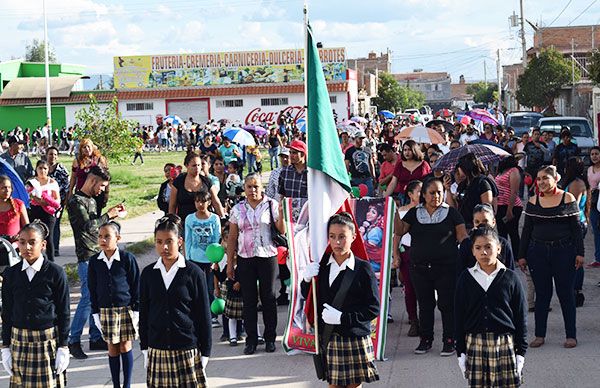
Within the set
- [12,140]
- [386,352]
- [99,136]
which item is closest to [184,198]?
[386,352]

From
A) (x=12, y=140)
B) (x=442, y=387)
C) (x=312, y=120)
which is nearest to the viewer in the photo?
(x=312, y=120)

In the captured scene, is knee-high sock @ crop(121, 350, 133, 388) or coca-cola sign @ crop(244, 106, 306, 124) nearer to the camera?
knee-high sock @ crop(121, 350, 133, 388)

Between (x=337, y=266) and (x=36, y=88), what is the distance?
68.7 metres

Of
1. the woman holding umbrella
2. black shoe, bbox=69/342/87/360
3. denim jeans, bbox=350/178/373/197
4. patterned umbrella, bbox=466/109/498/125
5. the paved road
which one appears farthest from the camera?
patterned umbrella, bbox=466/109/498/125

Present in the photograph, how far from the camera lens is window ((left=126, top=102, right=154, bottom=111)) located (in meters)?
71.8

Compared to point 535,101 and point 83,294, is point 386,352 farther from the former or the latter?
point 535,101

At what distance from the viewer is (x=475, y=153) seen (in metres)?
14.1

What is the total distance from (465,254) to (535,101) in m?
52.0

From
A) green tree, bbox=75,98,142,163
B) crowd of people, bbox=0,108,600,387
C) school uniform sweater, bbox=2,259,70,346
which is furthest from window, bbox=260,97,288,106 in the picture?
school uniform sweater, bbox=2,259,70,346

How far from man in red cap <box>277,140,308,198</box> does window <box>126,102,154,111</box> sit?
6064 centimetres

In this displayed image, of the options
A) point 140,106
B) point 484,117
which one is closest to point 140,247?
point 484,117

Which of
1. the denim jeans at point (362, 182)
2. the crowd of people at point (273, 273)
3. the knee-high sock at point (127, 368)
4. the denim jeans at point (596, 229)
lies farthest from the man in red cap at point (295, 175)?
the denim jeans at point (362, 182)

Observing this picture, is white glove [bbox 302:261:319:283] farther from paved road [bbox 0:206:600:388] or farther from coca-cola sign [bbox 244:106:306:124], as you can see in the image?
coca-cola sign [bbox 244:106:306:124]

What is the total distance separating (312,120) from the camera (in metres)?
7.31
